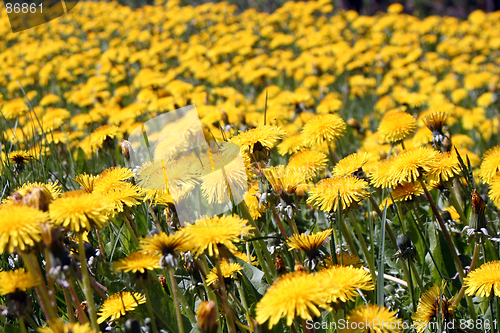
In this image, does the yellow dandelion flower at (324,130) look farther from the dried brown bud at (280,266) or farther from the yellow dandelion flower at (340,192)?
the dried brown bud at (280,266)

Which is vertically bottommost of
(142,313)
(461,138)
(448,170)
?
(461,138)

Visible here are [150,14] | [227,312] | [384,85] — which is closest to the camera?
[227,312]

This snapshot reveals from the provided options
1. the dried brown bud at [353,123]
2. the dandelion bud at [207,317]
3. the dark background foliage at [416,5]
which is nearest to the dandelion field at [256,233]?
the dandelion bud at [207,317]

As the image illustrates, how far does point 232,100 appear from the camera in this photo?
4.12 metres

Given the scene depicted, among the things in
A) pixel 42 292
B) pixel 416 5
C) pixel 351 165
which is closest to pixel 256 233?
pixel 351 165

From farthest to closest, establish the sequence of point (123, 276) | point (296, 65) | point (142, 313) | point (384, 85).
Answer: point (296, 65) → point (384, 85) → point (123, 276) → point (142, 313)

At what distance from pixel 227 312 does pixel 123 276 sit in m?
0.51

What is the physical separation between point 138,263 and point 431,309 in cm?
84

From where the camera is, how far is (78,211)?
3.64ft

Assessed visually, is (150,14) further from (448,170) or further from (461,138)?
(448,170)

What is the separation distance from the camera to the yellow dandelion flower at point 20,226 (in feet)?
3.39

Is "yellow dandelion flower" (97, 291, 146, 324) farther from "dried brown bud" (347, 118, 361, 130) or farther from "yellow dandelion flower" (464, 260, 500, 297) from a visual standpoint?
"dried brown bud" (347, 118, 361, 130)

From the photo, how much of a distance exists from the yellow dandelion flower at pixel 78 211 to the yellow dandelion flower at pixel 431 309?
0.93 meters

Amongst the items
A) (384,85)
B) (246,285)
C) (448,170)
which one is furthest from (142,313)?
(384,85)
